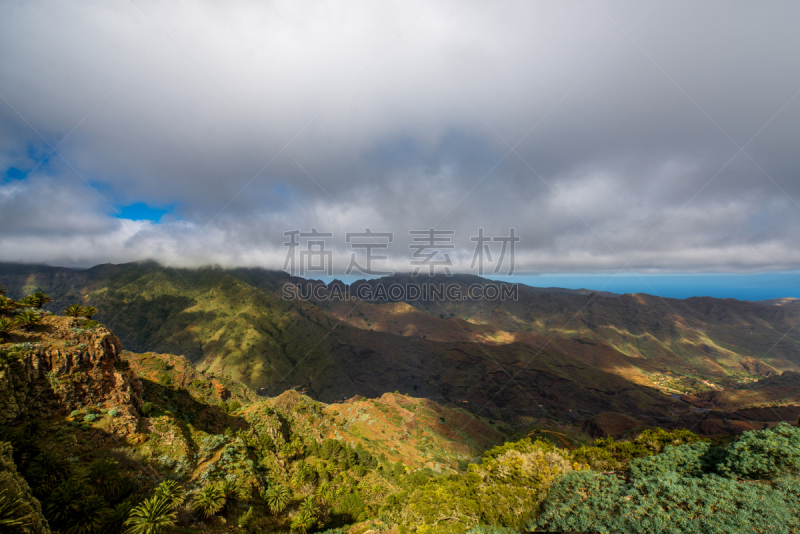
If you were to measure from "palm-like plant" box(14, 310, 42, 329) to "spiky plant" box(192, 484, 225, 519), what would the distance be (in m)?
15.6

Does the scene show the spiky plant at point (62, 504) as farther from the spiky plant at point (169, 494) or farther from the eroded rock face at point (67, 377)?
the eroded rock face at point (67, 377)

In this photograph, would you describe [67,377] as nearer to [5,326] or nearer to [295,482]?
[5,326]

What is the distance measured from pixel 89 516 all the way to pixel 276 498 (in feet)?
46.4

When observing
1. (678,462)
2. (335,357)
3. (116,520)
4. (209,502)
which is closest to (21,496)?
(116,520)

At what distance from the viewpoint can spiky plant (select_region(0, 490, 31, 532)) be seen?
7710mm

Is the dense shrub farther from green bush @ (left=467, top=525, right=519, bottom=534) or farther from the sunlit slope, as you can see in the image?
the sunlit slope

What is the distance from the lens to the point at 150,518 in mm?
12031

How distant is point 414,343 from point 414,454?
11393 centimetres

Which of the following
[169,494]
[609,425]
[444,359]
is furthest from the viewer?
[444,359]

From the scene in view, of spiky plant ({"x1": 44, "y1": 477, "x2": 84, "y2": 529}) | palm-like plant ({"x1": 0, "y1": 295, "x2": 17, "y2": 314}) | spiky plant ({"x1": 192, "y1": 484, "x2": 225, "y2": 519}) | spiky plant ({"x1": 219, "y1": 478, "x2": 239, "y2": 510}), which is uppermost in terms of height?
palm-like plant ({"x1": 0, "y1": 295, "x2": 17, "y2": 314})

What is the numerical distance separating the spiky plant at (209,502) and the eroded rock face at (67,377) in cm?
703

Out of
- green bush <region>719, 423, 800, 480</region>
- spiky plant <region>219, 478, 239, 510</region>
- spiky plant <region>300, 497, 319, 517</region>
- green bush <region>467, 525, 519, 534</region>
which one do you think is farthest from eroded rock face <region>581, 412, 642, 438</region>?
spiky plant <region>219, 478, 239, 510</region>

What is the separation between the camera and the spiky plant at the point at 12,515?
7710 mm

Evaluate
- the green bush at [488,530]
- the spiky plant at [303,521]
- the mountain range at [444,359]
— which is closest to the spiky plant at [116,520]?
the spiky plant at [303,521]
